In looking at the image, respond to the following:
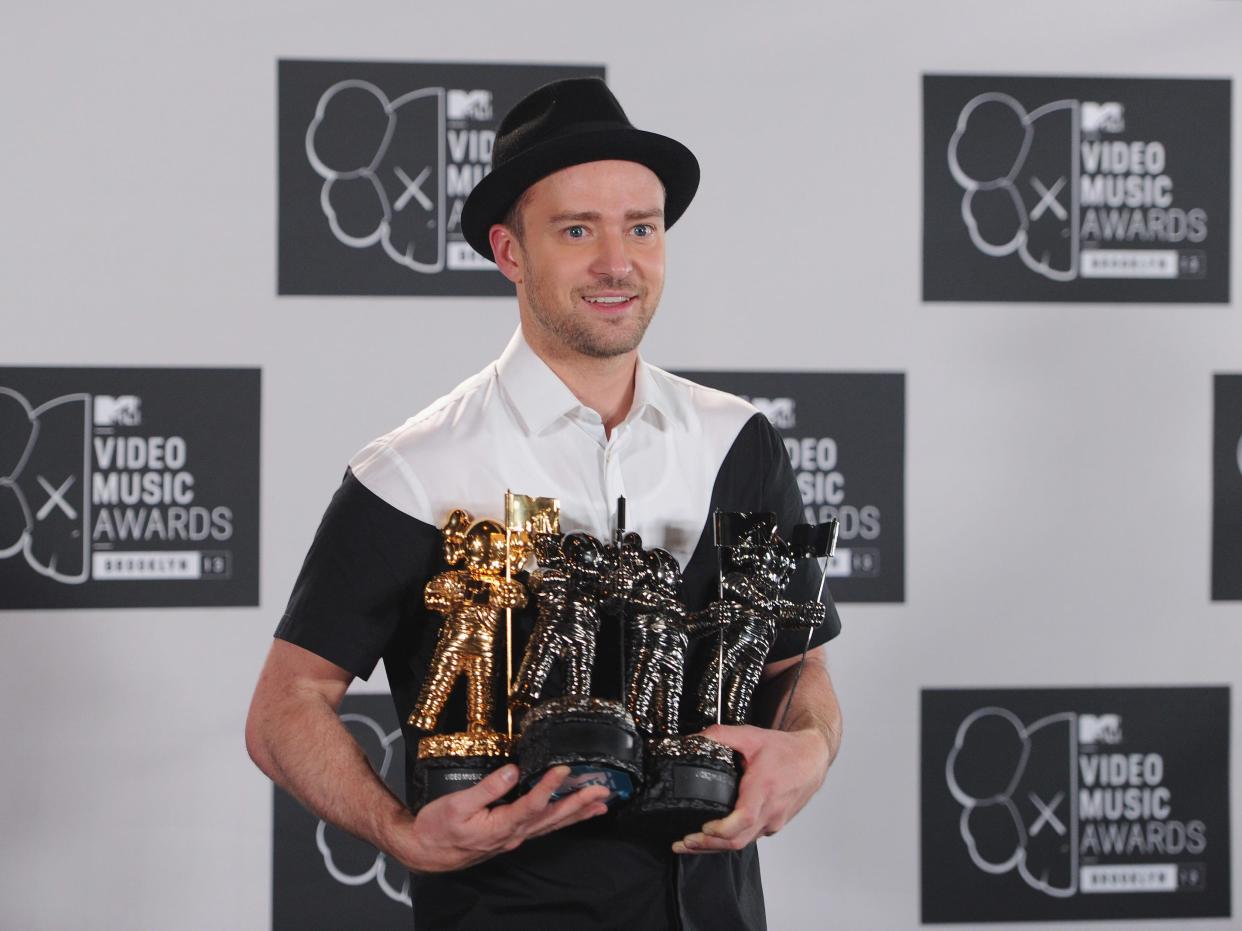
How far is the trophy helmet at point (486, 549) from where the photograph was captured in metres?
1.37

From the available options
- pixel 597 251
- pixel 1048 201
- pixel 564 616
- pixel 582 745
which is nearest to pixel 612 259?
pixel 597 251

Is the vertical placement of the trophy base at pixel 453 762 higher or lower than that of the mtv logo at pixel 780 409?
lower

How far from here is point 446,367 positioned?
2.60m

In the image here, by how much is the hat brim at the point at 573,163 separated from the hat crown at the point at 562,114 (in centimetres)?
2

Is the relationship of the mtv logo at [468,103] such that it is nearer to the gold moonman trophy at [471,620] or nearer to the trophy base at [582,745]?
the gold moonman trophy at [471,620]

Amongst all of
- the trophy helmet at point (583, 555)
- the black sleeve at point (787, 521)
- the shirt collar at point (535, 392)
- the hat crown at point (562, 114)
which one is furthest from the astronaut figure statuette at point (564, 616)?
the hat crown at point (562, 114)

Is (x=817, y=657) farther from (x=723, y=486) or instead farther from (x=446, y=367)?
(x=446, y=367)

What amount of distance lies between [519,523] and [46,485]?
1.52m

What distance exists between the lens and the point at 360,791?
137cm

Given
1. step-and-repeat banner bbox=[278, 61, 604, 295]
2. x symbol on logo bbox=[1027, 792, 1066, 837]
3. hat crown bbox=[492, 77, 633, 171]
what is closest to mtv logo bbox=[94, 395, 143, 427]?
step-and-repeat banner bbox=[278, 61, 604, 295]

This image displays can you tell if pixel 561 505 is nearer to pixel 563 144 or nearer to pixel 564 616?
pixel 564 616

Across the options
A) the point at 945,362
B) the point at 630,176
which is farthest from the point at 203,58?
the point at 945,362

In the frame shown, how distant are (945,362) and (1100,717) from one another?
2.63 feet

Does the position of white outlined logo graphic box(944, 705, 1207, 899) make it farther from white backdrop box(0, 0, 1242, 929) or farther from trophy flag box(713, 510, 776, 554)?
trophy flag box(713, 510, 776, 554)
